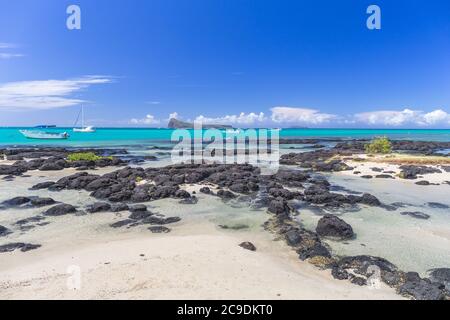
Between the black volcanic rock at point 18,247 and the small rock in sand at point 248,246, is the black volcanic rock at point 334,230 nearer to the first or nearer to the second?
the small rock in sand at point 248,246

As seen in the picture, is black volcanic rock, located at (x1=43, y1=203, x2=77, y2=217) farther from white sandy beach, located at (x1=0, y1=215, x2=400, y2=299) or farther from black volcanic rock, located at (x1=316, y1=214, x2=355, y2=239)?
black volcanic rock, located at (x1=316, y1=214, x2=355, y2=239)

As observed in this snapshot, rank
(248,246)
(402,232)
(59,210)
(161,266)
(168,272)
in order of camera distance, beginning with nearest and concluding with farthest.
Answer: (168,272) < (161,266) < (248,246) < (402,232) < (59,210)

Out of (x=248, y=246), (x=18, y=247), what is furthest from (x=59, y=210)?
(x=248, y=246)

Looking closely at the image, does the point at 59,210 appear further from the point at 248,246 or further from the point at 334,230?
the point at 334,230

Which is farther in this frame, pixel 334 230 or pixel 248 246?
pixel 334 230

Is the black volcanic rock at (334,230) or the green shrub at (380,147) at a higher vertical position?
the green shrub at (380,147)

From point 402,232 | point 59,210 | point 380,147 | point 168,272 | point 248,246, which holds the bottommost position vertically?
point 402,232

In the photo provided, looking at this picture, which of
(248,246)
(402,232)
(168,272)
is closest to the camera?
(168,272)

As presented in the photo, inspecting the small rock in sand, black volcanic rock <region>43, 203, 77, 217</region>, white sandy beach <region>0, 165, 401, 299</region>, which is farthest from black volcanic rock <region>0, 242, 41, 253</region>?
the small rock in sand

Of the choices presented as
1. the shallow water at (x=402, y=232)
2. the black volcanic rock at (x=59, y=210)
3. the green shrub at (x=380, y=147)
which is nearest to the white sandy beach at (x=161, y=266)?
the black volcanic rock at (x=59, y=210)

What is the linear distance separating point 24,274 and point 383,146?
50849 millimetres

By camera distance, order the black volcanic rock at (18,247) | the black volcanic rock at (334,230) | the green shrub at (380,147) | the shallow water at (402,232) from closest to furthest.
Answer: the shallow water at (402,232) → the black volcanic rock at (18,247) → the black volcanic rock at (334,230) → the green shrub at (380,147)

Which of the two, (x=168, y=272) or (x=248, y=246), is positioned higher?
(x=168, y=272)

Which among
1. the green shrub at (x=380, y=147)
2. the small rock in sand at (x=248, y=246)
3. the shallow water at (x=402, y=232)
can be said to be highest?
the green shrub at (x=380, y=147)
